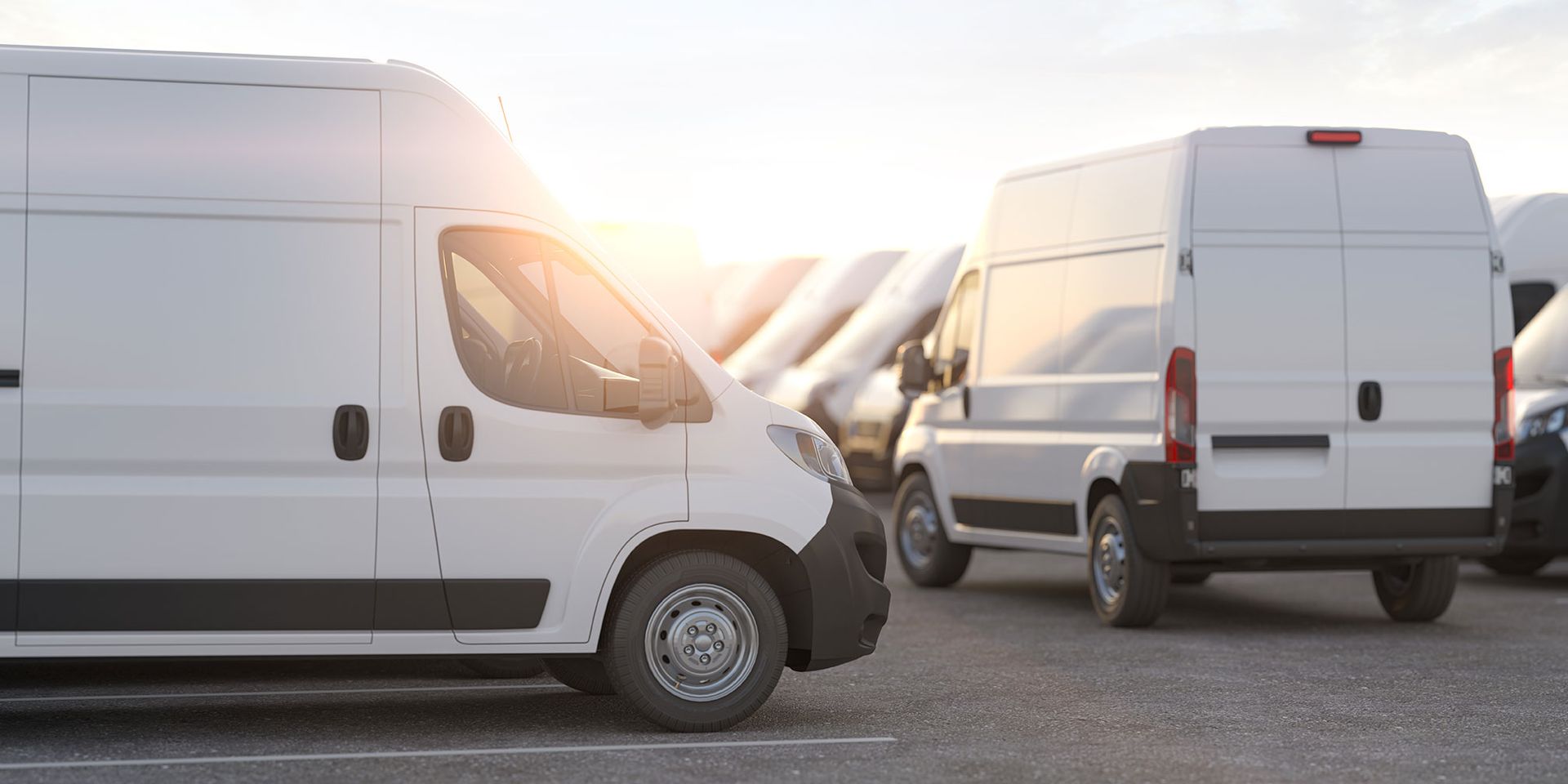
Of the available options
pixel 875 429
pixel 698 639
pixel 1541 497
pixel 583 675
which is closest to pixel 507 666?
pixel 583 675

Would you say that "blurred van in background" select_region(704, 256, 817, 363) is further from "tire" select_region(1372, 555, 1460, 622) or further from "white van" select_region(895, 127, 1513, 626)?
"white van" select_region(895, 127, 1513, 626)

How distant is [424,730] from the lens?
7.19m

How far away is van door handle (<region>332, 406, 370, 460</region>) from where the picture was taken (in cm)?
677

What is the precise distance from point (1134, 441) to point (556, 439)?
4294 mm

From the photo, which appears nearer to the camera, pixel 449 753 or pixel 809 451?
pixel 449 753

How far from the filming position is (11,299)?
6652 mm

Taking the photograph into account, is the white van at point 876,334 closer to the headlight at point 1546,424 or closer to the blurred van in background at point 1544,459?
the blurred van in background at point 1544,459

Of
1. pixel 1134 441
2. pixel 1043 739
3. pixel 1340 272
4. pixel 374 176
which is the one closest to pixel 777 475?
pixel 1043 739

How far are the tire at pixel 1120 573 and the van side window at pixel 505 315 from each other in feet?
14.3

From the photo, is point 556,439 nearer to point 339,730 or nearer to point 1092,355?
point 339,730

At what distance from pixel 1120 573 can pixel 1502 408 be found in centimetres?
223

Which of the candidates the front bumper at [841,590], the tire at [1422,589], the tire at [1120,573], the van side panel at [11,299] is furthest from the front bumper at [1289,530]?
the van side panel at [11,299]

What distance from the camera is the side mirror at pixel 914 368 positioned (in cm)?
1239

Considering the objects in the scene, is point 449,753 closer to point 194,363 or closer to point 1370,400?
point 194,363
